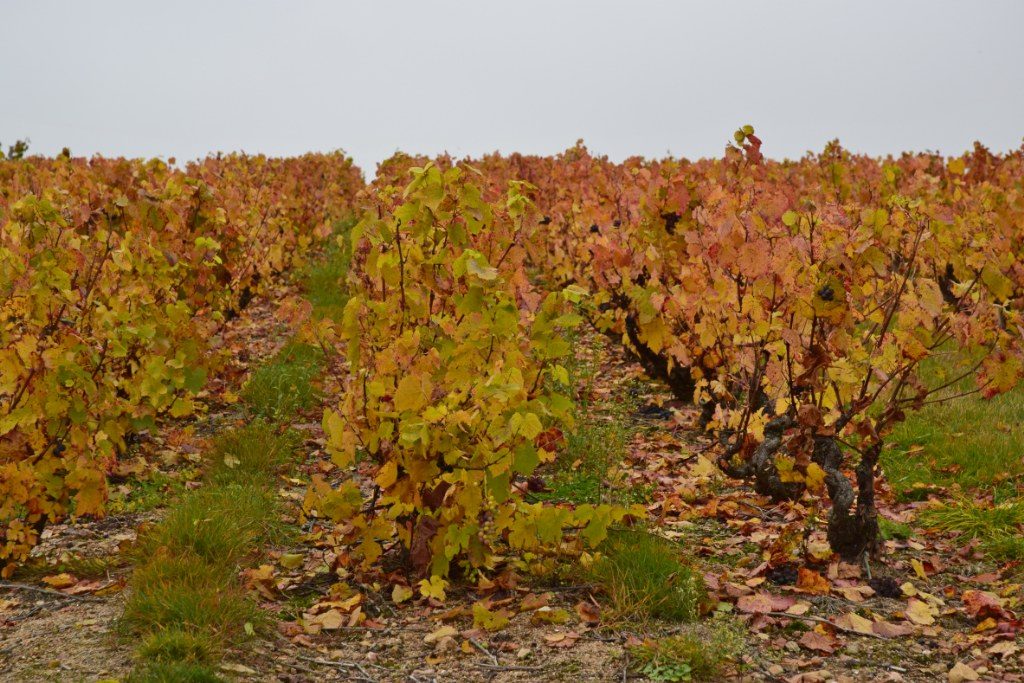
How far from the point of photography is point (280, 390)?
702 cm

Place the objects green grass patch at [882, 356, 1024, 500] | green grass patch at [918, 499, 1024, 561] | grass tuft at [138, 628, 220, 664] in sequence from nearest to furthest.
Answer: grass tuft at [138, 628, 220, 664] → green grass patch at [918, 499, 1024, 561] → green grass patch at [882, 356, 1024, 500]

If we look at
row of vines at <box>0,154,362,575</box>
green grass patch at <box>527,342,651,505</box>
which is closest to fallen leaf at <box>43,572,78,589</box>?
row of vines at <box>0,154,362,575</box>

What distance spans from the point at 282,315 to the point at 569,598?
1.92m

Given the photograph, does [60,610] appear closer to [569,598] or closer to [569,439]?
[569,598]

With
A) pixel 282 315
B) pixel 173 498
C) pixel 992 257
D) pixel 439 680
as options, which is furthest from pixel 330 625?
pixel 992 257

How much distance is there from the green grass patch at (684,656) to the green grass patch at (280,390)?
150 inches

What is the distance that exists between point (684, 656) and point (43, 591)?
263 centimetres

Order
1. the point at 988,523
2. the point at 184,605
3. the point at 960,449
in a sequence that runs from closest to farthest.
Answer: the point at 184,605 → the point at 988,523 → the point at 960,449

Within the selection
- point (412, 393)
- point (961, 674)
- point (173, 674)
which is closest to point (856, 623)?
point (961, 674)

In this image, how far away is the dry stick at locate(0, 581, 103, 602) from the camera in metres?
3.95

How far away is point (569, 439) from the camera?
569 centimetres

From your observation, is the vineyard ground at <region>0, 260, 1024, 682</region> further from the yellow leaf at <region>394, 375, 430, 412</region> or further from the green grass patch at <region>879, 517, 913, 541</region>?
the yellow leaf at <region>394, 375, 430, 412</region>

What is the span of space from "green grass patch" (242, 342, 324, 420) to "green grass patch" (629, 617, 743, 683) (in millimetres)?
3823

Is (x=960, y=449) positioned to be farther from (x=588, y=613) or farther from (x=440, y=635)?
(x=440, y=635)
